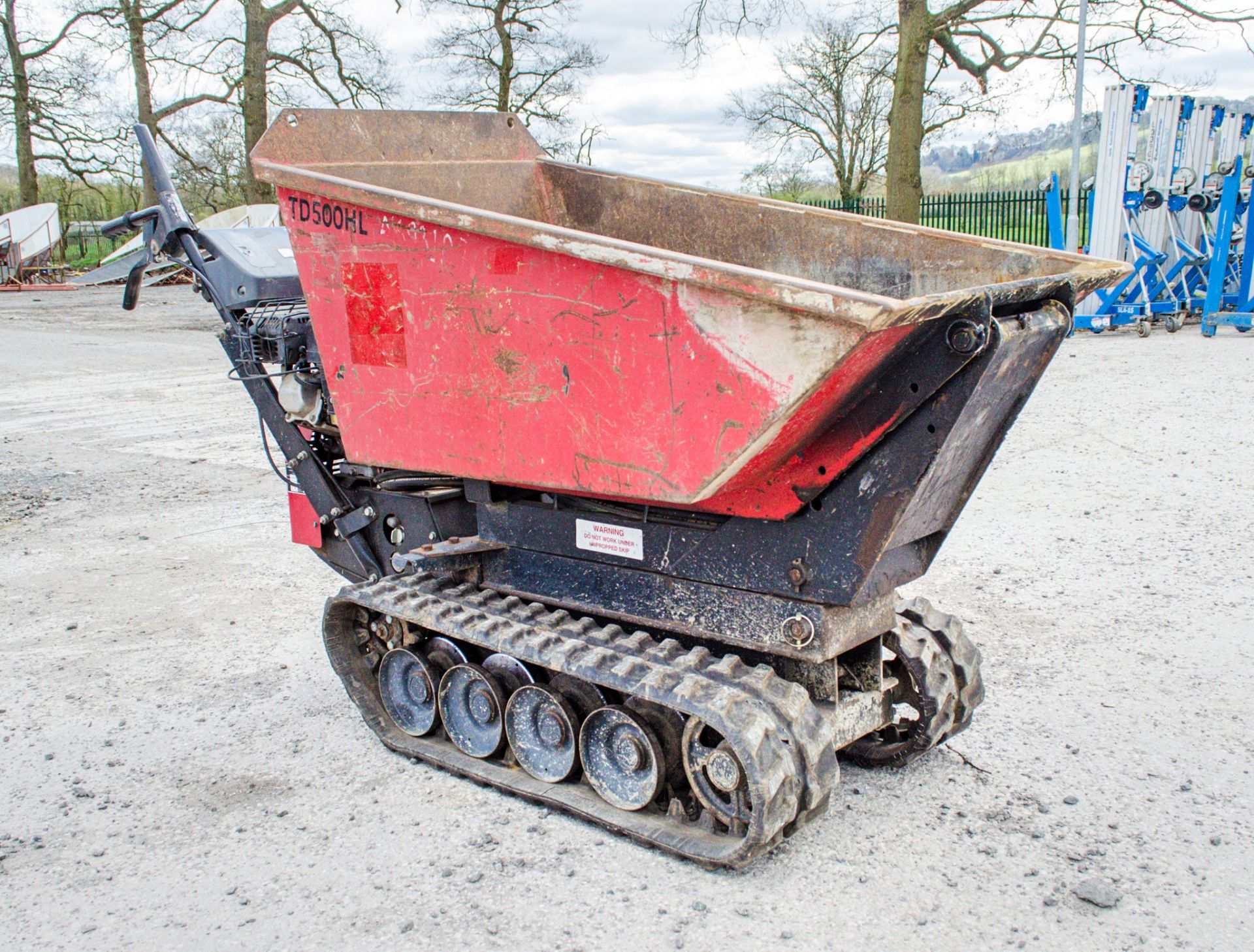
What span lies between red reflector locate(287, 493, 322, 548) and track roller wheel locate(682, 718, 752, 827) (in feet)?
6.28

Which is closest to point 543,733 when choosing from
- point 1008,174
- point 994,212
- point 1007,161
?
point 994,212

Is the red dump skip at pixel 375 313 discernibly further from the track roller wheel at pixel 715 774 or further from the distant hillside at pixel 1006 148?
the distant hillside at pixel 1006 148

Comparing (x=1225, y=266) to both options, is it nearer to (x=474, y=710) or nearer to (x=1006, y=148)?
(x=474, y=710)

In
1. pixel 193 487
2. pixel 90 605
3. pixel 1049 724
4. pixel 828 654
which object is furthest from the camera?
pixel 193 487

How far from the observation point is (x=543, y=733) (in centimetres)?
332

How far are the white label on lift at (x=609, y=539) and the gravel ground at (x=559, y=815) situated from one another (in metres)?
0.81

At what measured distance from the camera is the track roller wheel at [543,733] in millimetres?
3252

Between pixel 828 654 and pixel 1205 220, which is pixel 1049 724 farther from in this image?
pixel 1205 220

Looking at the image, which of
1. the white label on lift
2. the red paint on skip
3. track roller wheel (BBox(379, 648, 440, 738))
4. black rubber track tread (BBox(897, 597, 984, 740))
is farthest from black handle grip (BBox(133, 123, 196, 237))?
black rubber track tread (BBox(897, 597, 984, 740))

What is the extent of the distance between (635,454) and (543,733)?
3.32 feet

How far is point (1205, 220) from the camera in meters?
14.0

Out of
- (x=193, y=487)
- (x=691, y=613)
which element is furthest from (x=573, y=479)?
(x=193, y=487)

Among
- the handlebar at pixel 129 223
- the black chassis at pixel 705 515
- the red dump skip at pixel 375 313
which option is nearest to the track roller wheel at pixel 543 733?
the black chassis at pixel 705 515

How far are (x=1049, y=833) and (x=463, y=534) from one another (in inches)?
82.7
